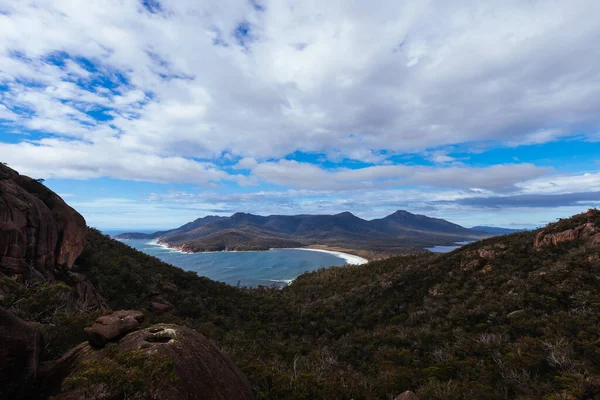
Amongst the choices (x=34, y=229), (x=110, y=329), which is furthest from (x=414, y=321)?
(x=34, y=229)

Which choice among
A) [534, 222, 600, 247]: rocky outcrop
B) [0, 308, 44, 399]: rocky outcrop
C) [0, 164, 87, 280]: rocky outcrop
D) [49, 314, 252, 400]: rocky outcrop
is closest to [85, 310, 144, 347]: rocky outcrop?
[49, 314, 252, 400]: rocky outcrop

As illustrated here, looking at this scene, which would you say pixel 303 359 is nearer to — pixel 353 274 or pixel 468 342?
pixel 468 342

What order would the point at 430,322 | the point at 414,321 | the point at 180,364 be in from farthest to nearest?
the point at 414,321 < the point at 430,322 < the point at 180,364

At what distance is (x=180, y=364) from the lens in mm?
6020

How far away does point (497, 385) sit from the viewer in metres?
9.54

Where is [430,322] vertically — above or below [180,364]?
below

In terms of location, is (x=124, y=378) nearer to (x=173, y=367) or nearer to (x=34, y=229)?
(x=173, y=367)

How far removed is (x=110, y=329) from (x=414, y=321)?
21.2 meters

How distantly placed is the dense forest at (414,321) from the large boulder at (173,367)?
1.72 metres

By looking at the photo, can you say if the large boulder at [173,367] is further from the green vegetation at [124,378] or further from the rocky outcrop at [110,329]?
the rocky outcrop at [110,329]

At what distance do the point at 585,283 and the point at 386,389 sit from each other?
59.4 ft

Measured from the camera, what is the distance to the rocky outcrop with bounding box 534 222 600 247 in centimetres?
2317

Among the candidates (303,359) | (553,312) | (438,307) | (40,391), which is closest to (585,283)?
(553,312)

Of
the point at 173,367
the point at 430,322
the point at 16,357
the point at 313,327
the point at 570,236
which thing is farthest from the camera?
the point at 313,327
